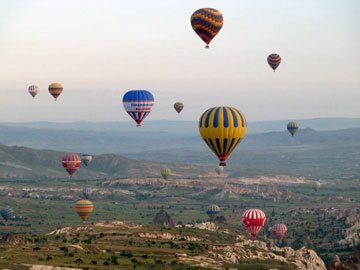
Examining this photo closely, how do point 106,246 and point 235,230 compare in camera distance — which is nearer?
point 106,246

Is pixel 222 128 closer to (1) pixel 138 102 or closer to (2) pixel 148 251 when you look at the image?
(2) pixel 148 251

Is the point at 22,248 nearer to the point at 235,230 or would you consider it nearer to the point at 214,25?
the point at 214,25

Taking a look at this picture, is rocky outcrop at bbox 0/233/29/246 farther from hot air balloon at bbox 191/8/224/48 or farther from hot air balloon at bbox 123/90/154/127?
hot air balloon at bbox 191/8/224/48

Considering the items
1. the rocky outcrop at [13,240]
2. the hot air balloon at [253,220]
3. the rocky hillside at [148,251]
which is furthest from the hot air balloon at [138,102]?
the rocky outcrop at [13,240]

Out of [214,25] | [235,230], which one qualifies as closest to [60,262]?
[214,25]

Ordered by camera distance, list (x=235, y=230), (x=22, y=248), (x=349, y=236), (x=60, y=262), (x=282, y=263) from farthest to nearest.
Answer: (x=235, y=230) < (x=349, y=236) < (x=282, y=263) < (x=22, y=248) < (x=60, y=262)

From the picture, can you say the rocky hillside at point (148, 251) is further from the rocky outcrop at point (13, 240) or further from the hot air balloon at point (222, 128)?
the hot air balloon at point (222, 128)

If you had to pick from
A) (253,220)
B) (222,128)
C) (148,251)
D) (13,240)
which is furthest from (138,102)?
(13,240)
